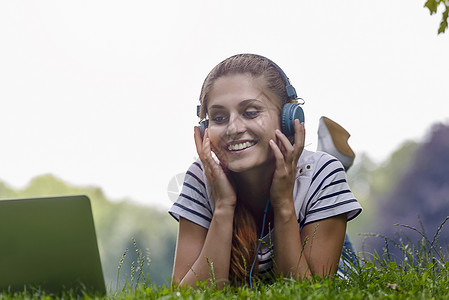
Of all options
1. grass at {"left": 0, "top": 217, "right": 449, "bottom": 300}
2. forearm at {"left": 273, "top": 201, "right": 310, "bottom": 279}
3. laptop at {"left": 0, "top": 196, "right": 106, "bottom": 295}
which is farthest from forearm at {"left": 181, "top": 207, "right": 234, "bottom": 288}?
laptop at {"left": 0, "top": 196, "right": 106, "bottom": 295}

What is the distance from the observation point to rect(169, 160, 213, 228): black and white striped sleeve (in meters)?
3.77

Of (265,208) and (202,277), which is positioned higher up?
(265,208)

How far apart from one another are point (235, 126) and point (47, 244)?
134 centimetres

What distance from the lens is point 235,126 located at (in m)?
3.61

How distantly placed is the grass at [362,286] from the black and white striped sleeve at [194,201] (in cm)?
46

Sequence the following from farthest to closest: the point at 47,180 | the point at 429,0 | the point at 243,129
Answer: the point at 47,180 → the point at 243,129 → the point at 429,0

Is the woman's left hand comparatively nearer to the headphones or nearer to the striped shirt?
the headphones

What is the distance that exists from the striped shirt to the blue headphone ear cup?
0.25 meters

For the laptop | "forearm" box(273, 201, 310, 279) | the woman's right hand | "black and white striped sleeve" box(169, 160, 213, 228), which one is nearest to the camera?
the laptop

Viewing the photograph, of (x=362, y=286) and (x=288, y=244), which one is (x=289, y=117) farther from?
(x=362, y=286)

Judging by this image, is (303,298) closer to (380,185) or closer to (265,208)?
(265,208)

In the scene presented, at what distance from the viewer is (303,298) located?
2.74m

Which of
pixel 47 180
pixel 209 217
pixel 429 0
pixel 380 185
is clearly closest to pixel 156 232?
pixel 47 180

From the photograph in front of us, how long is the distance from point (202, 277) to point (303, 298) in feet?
2.92
